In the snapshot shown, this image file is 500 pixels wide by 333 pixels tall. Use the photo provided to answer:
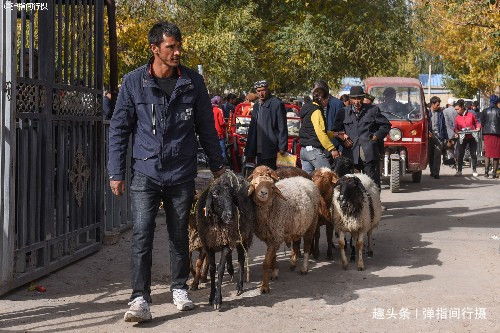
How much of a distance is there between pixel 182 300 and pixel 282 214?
159 cm

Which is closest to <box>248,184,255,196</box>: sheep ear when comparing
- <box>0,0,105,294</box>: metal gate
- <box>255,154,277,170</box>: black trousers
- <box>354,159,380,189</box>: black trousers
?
<box>0,0,105,294</box>: metal gate

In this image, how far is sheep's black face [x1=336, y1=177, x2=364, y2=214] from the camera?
922 centimetres

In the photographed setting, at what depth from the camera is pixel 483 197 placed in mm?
16703

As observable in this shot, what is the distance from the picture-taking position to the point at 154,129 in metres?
6.79

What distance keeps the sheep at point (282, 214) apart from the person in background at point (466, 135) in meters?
14.4

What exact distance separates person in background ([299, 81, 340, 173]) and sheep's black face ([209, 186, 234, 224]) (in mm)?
4135

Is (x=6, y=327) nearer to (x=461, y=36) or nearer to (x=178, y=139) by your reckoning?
(x=178, y=139)

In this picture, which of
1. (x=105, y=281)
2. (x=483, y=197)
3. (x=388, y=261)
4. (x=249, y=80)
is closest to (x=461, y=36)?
(x=249, y=80)

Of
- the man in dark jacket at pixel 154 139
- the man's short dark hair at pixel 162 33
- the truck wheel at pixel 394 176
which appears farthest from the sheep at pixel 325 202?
the truck wheel at pixel 394 176

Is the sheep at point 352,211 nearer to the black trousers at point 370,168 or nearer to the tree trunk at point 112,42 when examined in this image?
the tree trunk at point 112,42

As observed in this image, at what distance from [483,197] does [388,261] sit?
25.3ft

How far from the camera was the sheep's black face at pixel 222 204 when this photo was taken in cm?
722

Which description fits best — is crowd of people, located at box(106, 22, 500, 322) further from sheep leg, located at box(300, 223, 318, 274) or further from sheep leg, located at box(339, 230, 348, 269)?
sheep leg, located at box(339, 230, 348, 269)

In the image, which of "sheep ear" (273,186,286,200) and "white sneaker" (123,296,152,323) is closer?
"white sneaker" (123,296,152,323)
